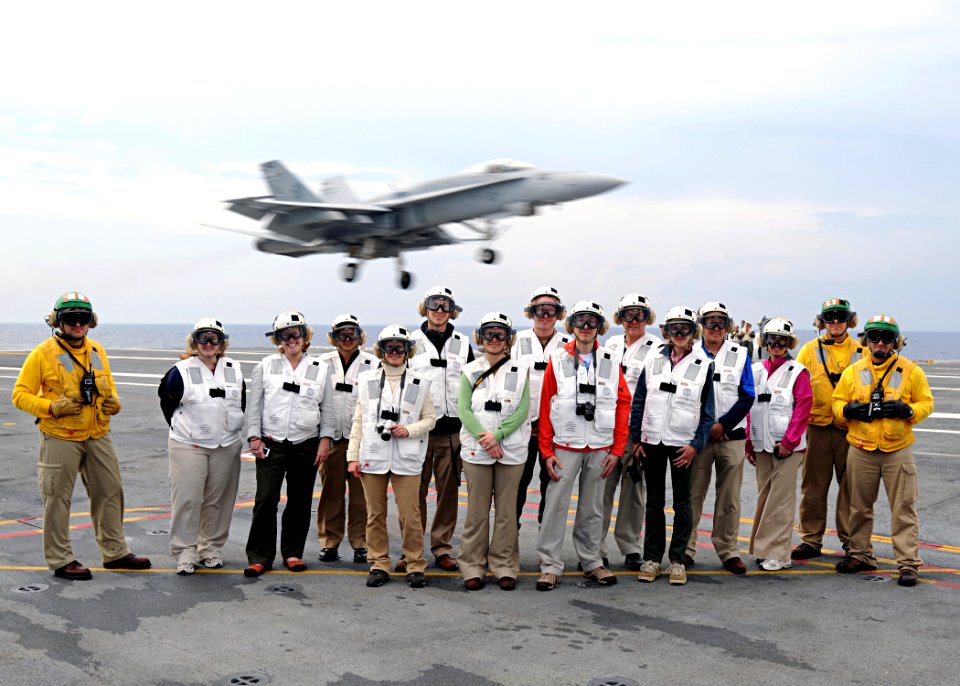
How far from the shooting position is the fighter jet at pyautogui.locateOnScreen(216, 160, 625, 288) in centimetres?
2272

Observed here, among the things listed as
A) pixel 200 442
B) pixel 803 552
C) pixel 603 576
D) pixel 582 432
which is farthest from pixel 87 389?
pixel 803 552

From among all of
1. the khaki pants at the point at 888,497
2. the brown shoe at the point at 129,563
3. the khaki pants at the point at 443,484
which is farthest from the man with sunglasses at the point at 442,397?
the khaki pants at the point at 888,497

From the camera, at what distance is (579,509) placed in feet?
23.9

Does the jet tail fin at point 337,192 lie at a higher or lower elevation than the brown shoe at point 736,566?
higher

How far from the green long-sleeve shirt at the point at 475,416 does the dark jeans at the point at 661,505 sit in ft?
3.94

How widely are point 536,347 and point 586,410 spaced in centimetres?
115

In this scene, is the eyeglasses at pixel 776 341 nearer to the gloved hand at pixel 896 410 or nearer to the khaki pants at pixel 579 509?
the gloved hand at pixel 896 410

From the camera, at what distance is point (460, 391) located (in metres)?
7.23

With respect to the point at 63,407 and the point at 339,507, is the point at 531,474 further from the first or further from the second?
the point at 63,407

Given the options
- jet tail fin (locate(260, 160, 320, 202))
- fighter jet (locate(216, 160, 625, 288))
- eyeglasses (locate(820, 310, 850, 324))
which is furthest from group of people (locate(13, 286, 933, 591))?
jet tail fin (locate(260, 160, 320, 202))

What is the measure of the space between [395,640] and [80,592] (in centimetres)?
277

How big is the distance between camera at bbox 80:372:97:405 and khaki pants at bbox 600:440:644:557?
455 cm

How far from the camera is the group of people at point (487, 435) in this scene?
716 centimetres

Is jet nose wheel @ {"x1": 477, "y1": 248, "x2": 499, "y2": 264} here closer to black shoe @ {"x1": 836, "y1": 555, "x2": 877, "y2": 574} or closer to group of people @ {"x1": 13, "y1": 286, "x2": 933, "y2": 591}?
group of people @ {"x1": 13, "y1": 286, "x2": 933, "y2": 591}
